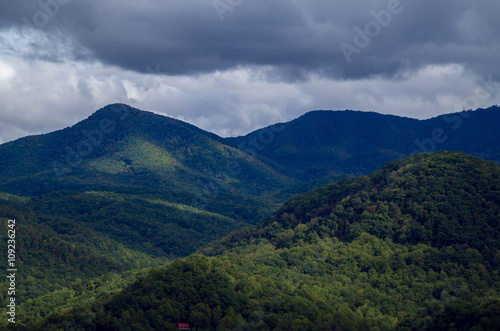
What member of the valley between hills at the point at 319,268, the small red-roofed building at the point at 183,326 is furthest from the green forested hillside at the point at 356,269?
the small red-roofed building at the point at 183,326

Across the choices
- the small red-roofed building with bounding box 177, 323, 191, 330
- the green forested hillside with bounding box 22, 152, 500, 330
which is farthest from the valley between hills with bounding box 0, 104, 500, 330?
the small red-roofed building with bounding box 177, 323, 191, 330

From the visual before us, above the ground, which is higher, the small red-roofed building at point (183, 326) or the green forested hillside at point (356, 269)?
the green forested hillside at point (356, 269)

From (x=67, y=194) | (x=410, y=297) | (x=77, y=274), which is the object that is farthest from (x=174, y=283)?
(x=67, y=194)

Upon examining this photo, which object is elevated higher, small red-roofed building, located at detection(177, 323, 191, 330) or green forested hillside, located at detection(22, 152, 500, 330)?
green forested hillside, located at detection(22, 152, 500, 330)

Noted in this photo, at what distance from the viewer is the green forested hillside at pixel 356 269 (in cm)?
5988

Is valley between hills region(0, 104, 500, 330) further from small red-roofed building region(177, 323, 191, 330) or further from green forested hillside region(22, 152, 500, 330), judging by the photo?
small red-roofed building region(177, 323, 191, 330)

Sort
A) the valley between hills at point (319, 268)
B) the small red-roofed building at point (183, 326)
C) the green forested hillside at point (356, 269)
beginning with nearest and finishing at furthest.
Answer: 1. the small red-roofed building at point (183, 326)
2. the green forested hillside at point (356, 269)
3. the valley between hills at point (319, 268)

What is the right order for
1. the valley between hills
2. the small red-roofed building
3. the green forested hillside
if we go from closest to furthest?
1. the small red-roofed building
2. the green forested hillside
3. the valley between hills

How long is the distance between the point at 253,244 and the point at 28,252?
38.3 meters

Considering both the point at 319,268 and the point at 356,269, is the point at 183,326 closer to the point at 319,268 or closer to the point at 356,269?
the point at 319,268

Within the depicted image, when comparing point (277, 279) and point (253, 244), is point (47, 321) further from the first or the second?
point (253, 244)

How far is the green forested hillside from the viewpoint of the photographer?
5988 centimetres

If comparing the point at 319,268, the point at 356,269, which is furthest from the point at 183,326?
the point at 356,269

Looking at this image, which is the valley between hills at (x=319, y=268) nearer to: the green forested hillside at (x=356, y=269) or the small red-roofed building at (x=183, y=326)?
the green forested hillside at (x=356, y=269)
